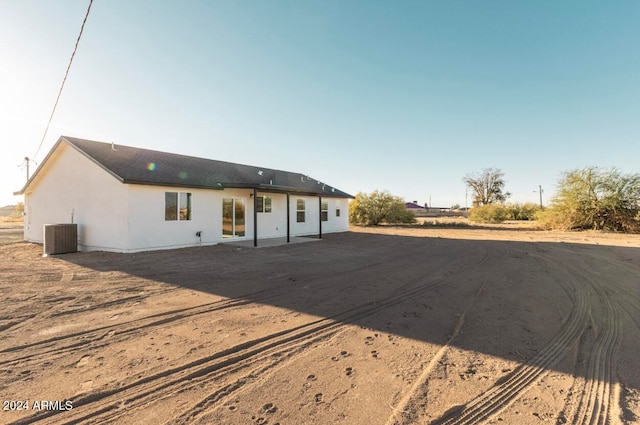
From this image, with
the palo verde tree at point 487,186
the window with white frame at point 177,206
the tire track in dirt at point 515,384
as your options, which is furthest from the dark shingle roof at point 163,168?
the palo verde tree at point 487,186

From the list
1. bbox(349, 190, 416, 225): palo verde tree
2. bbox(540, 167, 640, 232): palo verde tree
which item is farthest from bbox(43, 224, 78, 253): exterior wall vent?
bbox(540, 167, 640, 232): palo verde tree

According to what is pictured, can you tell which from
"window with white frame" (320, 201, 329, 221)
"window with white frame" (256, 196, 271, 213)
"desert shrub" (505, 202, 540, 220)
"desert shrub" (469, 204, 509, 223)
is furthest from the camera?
"desert shrub" (505, 202, 540, 220)

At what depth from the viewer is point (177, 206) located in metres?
11.5

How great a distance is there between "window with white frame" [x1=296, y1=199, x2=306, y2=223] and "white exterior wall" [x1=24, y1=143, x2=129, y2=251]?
938 centimetres

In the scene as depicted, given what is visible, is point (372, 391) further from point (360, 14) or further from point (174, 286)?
point (360, 14)

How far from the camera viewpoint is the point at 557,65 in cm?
1362

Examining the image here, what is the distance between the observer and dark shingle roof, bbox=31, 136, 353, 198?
10.6 metres

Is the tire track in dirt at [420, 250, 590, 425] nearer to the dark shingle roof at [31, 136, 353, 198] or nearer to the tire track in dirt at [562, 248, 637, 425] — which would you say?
the tire track in dirt at [562, 248, 637, 425]

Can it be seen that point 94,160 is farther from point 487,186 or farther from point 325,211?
point 487,186

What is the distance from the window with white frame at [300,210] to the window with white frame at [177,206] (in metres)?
7.07

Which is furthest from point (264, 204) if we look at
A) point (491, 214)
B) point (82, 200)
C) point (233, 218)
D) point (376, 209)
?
point (491, 214)

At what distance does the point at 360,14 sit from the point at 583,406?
13554 mm

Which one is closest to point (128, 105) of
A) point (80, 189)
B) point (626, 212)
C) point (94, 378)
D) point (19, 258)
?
point (80, 189)

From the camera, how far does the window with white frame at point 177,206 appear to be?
11.2 meters
